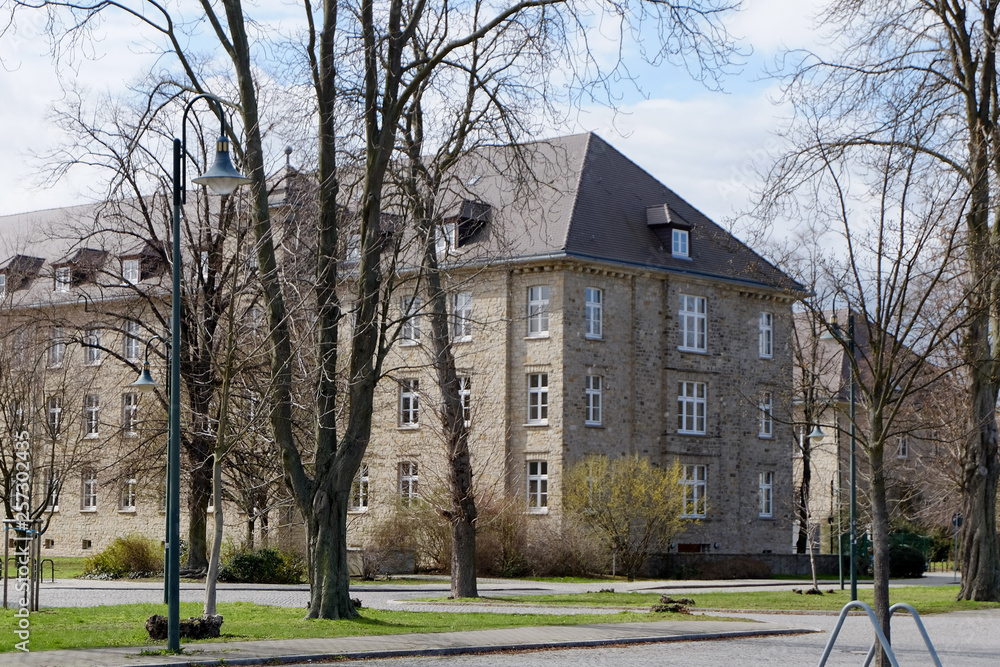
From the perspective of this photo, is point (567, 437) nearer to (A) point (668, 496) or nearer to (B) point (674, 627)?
(A) point (668, 496)

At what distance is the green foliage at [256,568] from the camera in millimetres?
33250

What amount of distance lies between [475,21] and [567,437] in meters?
21.0

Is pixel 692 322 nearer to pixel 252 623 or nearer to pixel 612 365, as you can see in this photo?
pixel 612 365

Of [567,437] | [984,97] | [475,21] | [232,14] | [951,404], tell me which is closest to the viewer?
[232,14]

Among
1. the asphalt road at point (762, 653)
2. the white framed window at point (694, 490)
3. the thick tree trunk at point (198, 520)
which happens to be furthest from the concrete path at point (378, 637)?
the white framed window at point (694, 490)

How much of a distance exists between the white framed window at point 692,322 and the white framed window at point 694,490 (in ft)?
14.0

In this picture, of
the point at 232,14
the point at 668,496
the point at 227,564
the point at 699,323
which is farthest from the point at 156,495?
the point at 232,14

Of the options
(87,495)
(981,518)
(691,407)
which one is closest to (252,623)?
(981,518)

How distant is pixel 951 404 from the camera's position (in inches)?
1570

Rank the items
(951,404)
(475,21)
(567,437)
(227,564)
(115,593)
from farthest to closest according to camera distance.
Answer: (567,437), (951,404), (227,564), (115,593), (475,21)

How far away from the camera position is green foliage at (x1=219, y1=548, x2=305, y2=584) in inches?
1309

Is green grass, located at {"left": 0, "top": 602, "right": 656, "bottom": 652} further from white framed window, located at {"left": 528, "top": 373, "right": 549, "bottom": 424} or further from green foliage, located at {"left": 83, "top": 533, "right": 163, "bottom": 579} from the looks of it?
white framed window, located at {"left": 528, "top": 373, "right": 549, "bottom": 424}

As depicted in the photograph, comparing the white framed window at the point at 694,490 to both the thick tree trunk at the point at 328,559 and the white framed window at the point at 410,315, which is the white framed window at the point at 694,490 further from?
the thick tree trunk at the point at 328,559

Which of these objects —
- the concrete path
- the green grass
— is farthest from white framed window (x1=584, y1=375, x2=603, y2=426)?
the green grass
